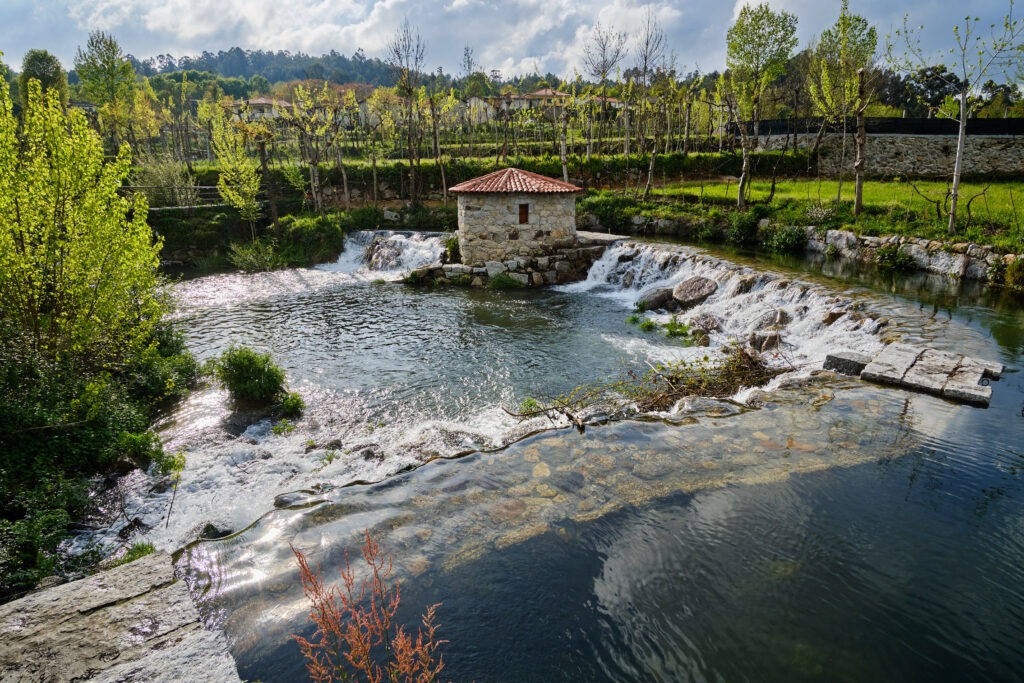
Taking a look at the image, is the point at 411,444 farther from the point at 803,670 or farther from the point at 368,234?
the point at 368,234

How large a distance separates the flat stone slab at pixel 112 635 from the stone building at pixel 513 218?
15.7m

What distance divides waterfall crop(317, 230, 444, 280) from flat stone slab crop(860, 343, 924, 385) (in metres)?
15.2

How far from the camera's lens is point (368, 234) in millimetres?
24875

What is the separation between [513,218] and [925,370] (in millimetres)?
13227

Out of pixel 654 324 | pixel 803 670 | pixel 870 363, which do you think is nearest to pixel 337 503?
pixel 803 670

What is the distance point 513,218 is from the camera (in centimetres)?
1911

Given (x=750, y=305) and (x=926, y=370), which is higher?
(x=750, y=305)

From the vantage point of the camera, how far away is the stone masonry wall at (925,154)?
2775cm

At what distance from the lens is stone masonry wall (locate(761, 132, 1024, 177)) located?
27.8 metres

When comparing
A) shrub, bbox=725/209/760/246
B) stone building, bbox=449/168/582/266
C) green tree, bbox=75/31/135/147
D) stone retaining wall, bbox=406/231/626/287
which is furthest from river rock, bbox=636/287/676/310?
green tree, bbox=75/31/135/147

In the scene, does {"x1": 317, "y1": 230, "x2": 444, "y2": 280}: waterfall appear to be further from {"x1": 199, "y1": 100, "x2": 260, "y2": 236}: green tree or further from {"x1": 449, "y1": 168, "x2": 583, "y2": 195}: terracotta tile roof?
{"x1": 199, "y1": 100, "x2": 260, "y2": 236}: green tree

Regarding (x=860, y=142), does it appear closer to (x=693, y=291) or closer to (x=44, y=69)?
(x=693, y=291)

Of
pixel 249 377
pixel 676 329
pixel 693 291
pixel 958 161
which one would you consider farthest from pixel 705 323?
pixel 249 377

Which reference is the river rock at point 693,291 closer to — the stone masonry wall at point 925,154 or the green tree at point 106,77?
the stone masonry wall at point 925,154
